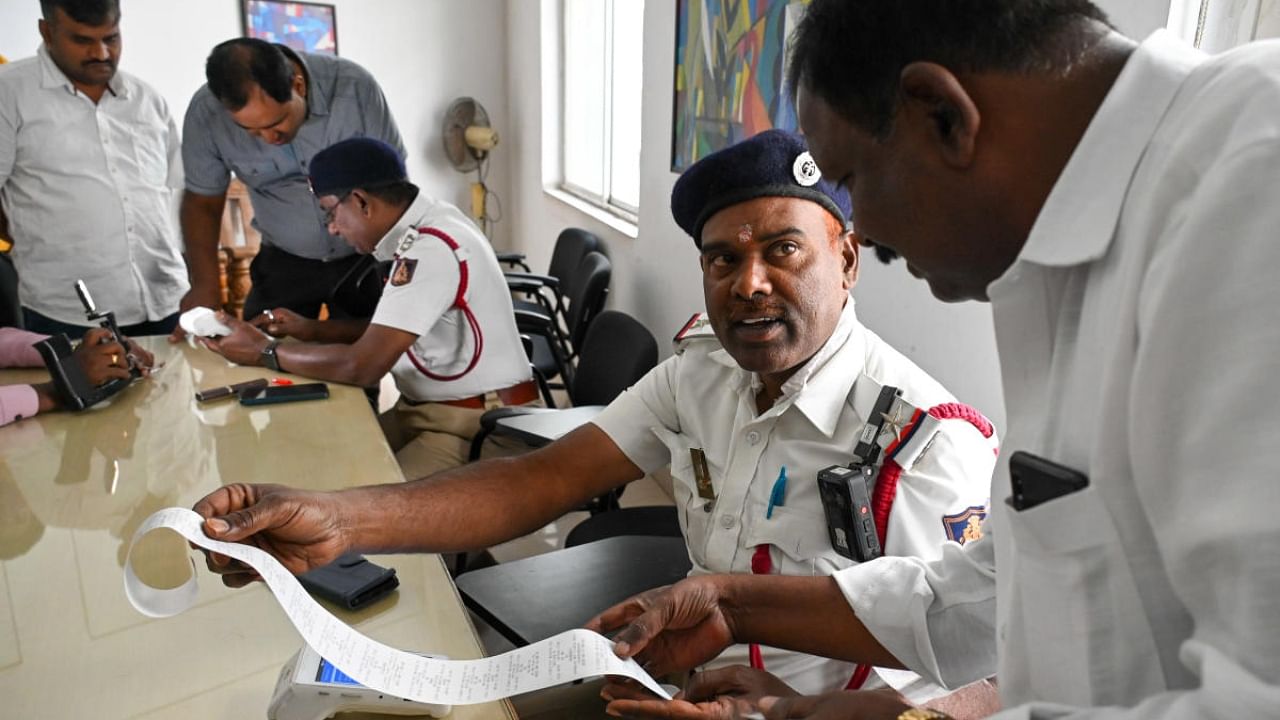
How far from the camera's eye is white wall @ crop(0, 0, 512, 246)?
4602 mm

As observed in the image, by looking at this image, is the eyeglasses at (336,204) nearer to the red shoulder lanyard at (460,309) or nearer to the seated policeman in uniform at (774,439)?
the red shoulder lanyard at (460,309)

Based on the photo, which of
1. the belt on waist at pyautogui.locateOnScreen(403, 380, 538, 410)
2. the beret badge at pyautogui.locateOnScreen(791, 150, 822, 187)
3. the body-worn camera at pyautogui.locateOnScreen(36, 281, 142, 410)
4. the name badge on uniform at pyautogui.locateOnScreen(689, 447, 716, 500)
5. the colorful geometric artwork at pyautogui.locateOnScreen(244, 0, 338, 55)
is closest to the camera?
the beret badge at pyautogui.locateOnScreen(791, 150, 822, 187)

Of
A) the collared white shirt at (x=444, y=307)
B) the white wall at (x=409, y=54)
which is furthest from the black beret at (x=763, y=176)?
the white wall at (x=409, y=54)

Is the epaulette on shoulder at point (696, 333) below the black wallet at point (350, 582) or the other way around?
the other way around

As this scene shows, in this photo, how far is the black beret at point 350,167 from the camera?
7.38 feet

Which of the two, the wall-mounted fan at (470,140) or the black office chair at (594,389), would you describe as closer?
the black office chair at (594,389)

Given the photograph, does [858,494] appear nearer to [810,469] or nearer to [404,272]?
→ [810,469]

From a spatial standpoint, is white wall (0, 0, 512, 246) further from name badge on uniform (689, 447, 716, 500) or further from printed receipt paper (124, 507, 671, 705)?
printed receipt paper (124, 507, 671, 705)

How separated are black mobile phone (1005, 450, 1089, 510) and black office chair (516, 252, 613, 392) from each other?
253cm

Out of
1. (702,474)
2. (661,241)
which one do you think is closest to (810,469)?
(702,474)

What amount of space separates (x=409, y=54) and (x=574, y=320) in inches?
116

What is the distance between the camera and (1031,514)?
55 centimetres

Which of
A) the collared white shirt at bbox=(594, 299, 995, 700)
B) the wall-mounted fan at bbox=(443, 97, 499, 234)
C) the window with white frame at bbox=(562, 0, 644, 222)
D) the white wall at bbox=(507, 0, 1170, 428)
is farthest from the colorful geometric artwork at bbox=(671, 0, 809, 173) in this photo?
the wall-mounted fan at bbox=(443, 97, 499, 234)

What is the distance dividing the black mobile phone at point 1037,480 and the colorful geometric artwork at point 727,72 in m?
1.63
